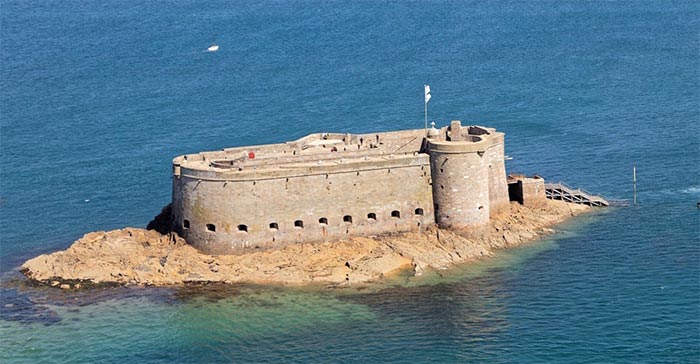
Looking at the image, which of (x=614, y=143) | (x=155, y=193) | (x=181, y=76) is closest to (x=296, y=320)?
(x=155, y=193)

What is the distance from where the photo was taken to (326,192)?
106188mm

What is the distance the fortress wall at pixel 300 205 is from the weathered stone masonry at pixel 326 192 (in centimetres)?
7

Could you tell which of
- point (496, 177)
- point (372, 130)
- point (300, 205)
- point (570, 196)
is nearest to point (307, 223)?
point (300, 205)

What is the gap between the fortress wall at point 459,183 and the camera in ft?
353

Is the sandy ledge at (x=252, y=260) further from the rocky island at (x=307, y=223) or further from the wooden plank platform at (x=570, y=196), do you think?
the wooden plank platform at (x=570, y=196)

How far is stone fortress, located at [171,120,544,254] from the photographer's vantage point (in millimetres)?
104750

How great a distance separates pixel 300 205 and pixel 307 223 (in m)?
1.52

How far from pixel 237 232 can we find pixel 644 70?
84480 millimetres

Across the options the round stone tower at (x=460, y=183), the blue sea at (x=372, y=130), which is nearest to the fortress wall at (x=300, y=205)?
the round stone tower at (x=460, y=183)

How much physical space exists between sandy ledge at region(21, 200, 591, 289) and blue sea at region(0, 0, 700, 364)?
1.58 m

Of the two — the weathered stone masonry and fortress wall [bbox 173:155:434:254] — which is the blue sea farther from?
fortress wall [bbox 173:155:434:254]

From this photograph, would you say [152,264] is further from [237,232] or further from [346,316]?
[346,316]

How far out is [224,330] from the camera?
95.4m

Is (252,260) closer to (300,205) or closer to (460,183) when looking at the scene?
(300,205)
